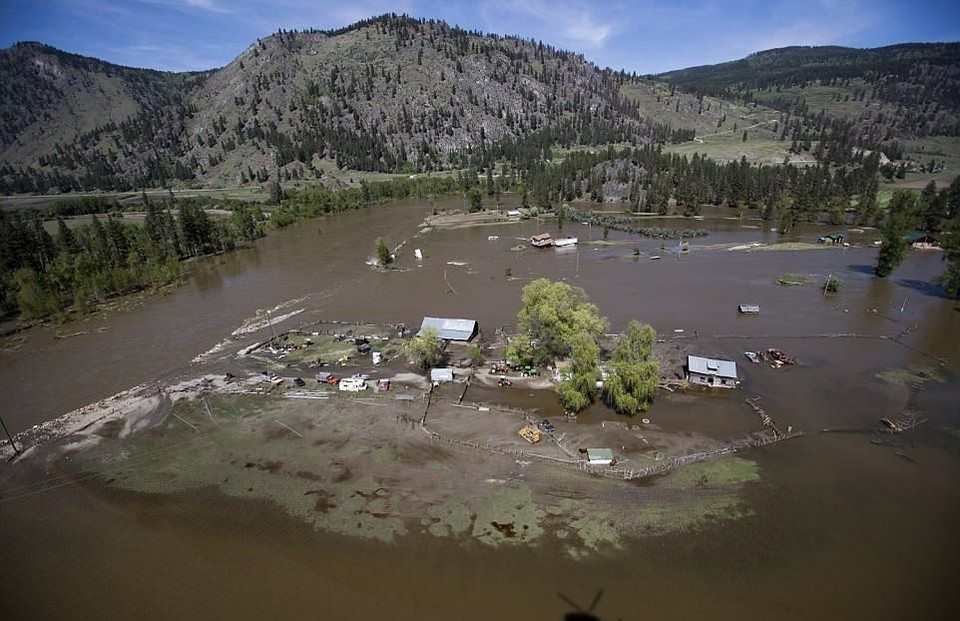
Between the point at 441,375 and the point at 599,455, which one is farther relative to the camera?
the point at 441,375

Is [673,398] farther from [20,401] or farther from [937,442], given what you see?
[20,401]

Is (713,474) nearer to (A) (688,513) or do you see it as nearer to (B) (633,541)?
(A) (688,513)

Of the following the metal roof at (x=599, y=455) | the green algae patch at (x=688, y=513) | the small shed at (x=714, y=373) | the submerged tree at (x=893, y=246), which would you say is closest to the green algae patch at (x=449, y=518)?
the metal roof at (x=599, y=455)

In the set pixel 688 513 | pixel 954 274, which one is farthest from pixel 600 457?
pixel 954 274

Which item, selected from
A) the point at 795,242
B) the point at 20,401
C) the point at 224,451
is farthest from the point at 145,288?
the point at 795,242

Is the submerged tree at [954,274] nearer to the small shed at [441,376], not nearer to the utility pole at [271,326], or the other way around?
the small shed at [441,376]

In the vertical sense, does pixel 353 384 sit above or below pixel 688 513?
above

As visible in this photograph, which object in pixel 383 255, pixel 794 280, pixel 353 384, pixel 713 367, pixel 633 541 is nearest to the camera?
pixel 633 541

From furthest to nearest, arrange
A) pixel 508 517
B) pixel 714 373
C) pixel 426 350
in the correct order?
1. pixel 426 350
2. pixel 714 373
3. pixel 508 517
